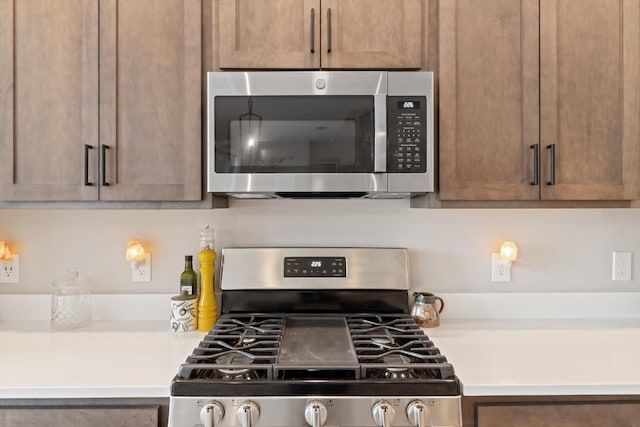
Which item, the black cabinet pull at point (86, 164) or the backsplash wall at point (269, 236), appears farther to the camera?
the backsplash wall at point (269, 236)

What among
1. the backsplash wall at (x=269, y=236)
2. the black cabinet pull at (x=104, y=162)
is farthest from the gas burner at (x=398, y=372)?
the black cabinet pull at (x=104, y=162)

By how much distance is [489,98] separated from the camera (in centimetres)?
133

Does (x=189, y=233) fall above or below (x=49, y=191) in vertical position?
below

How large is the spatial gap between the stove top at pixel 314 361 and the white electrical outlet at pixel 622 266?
0.93 m

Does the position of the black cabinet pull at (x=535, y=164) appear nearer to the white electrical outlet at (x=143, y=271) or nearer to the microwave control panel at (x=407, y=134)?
the microwave control panel at (x=407, y=134)

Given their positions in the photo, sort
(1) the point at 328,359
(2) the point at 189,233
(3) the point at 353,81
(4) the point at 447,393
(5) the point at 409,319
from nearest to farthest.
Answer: (4) the point at 447,393 → (1) the point at 328,359 → (3) the point at 353,81 → (5) the point at 409,319 → (2) the point at 189,233

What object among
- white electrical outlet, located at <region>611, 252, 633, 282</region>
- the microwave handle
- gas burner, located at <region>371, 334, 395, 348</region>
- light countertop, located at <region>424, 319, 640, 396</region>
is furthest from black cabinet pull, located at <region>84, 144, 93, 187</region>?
white electrical outlet, located at <region>611, 252, 633, 282</region>

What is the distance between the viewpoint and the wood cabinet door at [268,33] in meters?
1.32

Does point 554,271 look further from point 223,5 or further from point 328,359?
point 223,5

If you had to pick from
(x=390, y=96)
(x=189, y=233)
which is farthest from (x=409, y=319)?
(x=189, y=233)

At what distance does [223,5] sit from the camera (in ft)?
4.34

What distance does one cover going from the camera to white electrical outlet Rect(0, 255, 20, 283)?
164cm

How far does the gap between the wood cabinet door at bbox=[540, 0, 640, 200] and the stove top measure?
69 centimetres

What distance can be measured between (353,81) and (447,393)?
3.03ft
